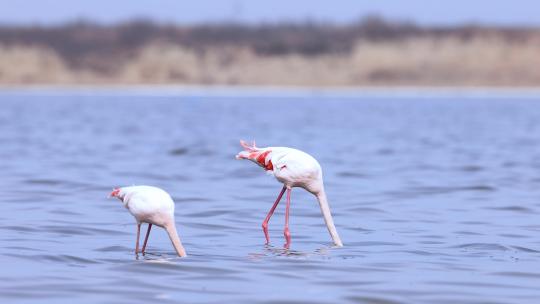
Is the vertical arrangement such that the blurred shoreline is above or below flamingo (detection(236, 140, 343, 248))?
below

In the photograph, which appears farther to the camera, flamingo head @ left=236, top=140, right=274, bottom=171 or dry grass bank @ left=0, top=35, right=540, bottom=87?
dry grass bank @ left=0, top=35, right=540, bottom=87

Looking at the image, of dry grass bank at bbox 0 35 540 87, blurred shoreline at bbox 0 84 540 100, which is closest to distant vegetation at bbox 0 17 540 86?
dry grass bank at bbox 0 35 540 87

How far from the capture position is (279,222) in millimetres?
11586

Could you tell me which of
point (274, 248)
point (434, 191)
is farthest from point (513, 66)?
point (274, 248)

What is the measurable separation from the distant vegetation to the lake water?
37.5 m

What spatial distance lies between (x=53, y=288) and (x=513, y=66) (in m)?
60.0

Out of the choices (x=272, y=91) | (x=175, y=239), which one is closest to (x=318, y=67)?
(x=272, y=91)

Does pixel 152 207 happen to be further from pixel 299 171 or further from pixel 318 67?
pixel 318 67

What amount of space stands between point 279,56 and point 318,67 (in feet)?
16.9

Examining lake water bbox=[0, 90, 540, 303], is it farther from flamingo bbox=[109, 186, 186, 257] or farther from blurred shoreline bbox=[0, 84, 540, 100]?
blurred shoreline bbox=[0, 84, 540, 100]

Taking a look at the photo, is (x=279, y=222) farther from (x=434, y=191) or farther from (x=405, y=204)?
(x=434, y=191)

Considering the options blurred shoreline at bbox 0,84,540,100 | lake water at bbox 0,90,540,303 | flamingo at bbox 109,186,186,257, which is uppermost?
flamingo at bbox 109,186,186,257

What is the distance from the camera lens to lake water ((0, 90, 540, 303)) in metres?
7.67

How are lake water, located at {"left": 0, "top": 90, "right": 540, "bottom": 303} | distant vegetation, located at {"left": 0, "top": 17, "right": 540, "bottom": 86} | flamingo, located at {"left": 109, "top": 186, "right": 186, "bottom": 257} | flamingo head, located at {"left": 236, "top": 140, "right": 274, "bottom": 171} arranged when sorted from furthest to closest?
distant vegetation, located at {"left": 0, "top": 17, "right": 540, "bottom": 86}, flamingo head, located at {"left": 236, "top": 140, "right": 274, "bottom": 171}, flamingo, located at {"left": 109, "top": 186, "right": 186, "bottom": 257}, lake water, located at {"left": 0, "top": 90, "right": 540, "bottom": 303}
